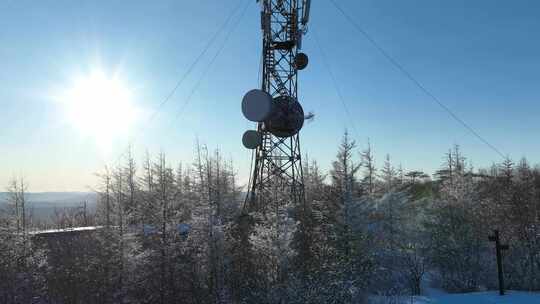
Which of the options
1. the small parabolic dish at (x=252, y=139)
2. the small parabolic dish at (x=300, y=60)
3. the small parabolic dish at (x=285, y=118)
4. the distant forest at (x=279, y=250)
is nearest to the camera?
the distant forest at (x=279, y=250)

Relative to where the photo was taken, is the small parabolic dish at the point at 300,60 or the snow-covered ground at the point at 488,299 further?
the small parabolic dish at the point at 300,60

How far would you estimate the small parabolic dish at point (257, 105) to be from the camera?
18938 millimetres

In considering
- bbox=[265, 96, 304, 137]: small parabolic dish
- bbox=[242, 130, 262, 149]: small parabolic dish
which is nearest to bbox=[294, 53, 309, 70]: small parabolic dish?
bbox=[265, 96, 304, 137]: small parabolic dish

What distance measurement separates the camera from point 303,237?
20.5 m

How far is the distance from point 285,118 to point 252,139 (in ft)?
8.19

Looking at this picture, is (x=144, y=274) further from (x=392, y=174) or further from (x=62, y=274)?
(x=392, y=174)

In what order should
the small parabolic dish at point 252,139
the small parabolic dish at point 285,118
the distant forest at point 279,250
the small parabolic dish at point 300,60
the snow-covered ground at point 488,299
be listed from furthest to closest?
1. the small parabolic dish at point 252,139
2. the small parabolic dish at point 300,60
3. the small parabolic dish at point 285,118
4. the distant forest at point 279,250
5. the snow-covered ground at point 488,299

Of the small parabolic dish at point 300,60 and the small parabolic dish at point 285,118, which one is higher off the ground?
the small parabolic dish at point 300,60

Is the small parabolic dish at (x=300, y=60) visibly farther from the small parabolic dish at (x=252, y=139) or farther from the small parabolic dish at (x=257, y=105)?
the small parabolic dish at (x=252, y=139)

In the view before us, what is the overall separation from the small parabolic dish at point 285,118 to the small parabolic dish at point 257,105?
1266 millimetres

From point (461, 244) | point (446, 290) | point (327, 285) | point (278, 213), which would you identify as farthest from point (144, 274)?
point (461, 244)

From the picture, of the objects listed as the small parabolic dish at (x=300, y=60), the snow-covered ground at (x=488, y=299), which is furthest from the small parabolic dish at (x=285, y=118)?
the snow-covered ground at (x=488, y=299)

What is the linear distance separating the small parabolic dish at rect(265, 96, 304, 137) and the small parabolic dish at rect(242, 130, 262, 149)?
0.94 metres

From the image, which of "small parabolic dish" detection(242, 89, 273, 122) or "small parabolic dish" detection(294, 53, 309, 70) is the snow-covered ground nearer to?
"small parabolic dish" detection(242, 89, 273, 122)
